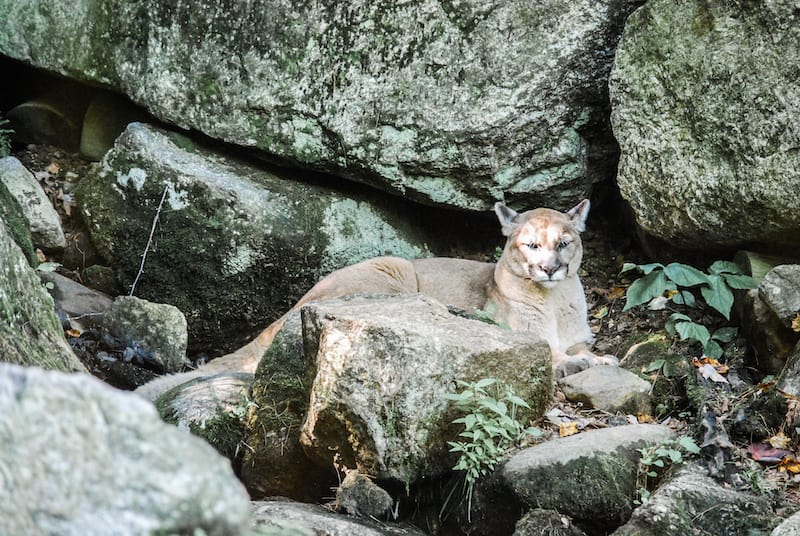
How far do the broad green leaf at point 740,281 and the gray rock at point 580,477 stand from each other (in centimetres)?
219

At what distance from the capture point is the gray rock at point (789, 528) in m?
3.83

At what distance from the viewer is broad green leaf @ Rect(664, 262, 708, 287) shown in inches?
270

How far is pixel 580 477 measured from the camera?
4668 millimetres

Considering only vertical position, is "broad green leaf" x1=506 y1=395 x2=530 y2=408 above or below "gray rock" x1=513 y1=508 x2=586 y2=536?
above

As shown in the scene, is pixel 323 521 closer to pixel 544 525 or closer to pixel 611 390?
pixel 544 525

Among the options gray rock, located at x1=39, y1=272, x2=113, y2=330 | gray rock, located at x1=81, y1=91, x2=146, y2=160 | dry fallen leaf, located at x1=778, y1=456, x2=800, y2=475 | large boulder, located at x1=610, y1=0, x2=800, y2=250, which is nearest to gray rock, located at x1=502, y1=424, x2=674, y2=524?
dry fallen leaf, located at x1=778, y1=456, x2=800, y2=475

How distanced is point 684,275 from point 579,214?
1056 millimetres

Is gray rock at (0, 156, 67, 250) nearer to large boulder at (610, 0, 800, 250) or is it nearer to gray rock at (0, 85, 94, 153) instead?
gray rock at (0, 85, 94, 153)

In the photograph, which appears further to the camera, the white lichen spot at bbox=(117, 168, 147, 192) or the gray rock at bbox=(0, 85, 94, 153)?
the gray rock at bbox=(0, 85, 94, 153)

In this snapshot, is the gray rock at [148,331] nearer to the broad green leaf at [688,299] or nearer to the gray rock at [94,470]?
the broad green leaf at [688,299]

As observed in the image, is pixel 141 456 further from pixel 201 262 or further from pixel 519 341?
pixel 201 262

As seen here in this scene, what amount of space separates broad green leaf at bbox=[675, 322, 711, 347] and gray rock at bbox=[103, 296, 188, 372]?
3538 millimetres

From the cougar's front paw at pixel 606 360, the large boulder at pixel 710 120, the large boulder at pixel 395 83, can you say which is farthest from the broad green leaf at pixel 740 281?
the large boulder at pixel 395 83

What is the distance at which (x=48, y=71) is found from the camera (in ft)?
27.3
